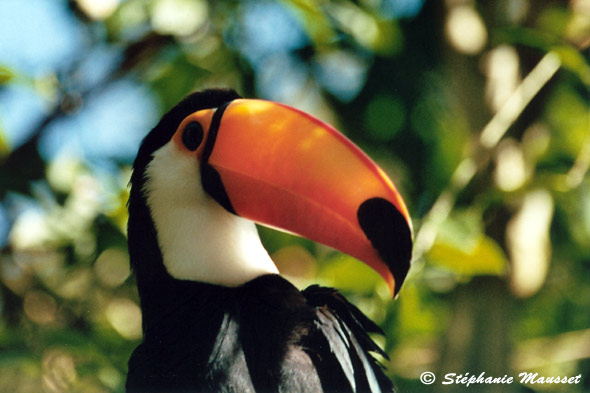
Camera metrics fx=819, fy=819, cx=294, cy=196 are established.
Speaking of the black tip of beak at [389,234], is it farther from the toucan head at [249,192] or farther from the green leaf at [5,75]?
the green leaf at [5,75]

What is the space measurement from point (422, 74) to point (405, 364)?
123 cm

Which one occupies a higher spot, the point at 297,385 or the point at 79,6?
the point at 79,6

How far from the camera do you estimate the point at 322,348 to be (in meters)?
1.63

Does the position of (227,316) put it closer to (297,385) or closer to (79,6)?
(297,385)

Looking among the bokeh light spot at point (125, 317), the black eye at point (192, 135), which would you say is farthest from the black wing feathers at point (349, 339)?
the bokeh light spot at point (125, 317)

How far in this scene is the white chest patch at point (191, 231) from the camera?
6.00 ft

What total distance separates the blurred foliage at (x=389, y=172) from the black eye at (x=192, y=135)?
374mm

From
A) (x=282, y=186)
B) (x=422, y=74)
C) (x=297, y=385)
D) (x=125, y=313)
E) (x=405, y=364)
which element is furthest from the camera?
(x=422, y=74)

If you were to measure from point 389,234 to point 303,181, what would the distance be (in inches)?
10.8

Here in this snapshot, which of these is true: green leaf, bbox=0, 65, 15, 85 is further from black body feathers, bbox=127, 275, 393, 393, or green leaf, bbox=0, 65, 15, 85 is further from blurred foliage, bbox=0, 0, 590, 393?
black body feathers, bbox=127, 275, 393, 393

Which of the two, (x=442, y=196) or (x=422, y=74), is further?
(x=422, y=74)

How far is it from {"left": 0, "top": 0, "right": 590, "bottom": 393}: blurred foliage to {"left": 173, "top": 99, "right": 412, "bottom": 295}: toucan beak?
30cm

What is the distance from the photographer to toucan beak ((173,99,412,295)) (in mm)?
1520

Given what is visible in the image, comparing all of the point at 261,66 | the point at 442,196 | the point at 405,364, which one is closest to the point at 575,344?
the point at 405,364
